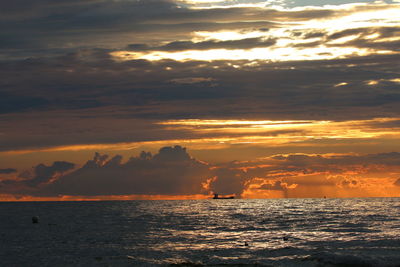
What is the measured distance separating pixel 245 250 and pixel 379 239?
23.4 meters

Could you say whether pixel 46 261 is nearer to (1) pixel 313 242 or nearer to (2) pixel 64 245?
(2) pixel 64 245

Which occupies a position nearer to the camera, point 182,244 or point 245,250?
point 245,250

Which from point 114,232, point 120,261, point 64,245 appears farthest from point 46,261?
point 114,232

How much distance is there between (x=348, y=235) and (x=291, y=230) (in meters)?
15.2

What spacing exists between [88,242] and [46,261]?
20705 millimetres

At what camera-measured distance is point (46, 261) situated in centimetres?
6378

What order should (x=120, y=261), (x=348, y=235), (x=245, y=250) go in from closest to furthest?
(x=120, y=261), (x=245, y=250), (x=348, y=235)

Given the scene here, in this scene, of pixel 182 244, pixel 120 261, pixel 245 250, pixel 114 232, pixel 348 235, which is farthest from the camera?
pixel 114 232

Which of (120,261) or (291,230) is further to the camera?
(291,230)

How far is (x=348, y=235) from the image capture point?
89500 millimetres

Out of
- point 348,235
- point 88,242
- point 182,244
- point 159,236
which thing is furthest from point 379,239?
point 88,242

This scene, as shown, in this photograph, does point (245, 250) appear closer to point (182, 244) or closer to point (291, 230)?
point (182, 244)

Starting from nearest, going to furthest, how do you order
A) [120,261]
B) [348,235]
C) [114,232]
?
1. [120,261]
2. [348,235]
3. [114,232]

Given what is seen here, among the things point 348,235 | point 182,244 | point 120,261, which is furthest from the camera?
point 348,235
